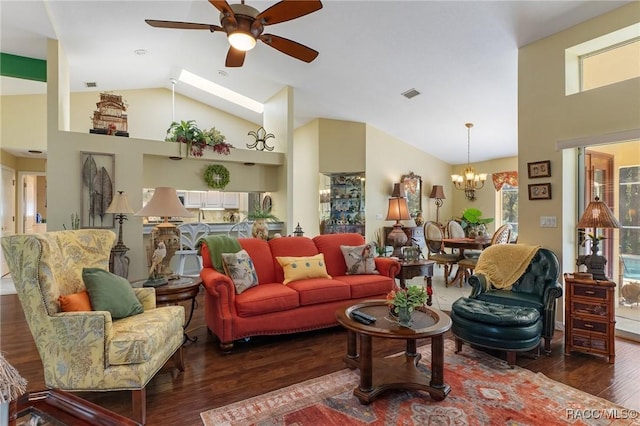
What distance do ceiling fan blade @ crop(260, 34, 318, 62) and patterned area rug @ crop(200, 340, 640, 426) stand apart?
2.84 meters

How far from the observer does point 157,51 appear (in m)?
5.47

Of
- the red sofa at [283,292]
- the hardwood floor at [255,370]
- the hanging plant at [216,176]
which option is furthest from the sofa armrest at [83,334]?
the hanging plant at [216,176]

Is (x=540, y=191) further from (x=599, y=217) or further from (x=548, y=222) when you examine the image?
(x=599, y=217)

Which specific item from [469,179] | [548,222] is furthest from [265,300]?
[469,179]

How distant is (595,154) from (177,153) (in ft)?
18.6

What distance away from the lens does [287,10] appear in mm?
2490

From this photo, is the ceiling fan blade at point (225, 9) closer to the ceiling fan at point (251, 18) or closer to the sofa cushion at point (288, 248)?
the ceiling fan at point (251, 18)

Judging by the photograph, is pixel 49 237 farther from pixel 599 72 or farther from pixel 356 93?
pixel 599 72

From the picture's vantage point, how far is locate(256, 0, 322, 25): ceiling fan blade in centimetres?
238

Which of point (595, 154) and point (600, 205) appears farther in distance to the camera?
point (595, 154)

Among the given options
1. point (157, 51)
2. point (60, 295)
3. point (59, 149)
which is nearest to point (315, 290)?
point (60, 295)

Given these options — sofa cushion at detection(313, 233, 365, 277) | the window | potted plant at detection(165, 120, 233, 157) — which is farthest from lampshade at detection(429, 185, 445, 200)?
potted plant at detection(165, 120, 233, 157)

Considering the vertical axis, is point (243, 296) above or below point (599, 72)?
below

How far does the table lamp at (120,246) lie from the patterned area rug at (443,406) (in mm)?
3308
